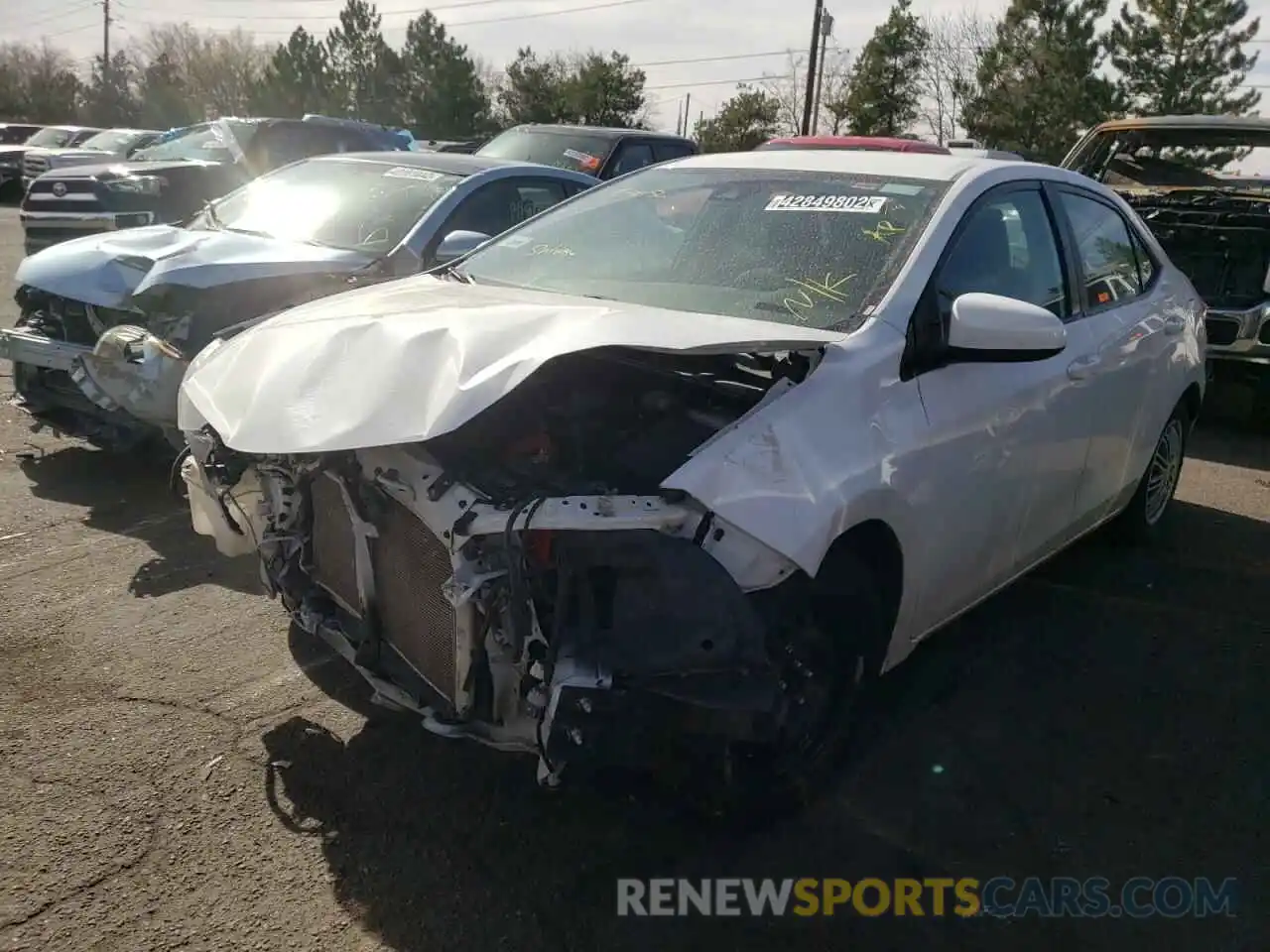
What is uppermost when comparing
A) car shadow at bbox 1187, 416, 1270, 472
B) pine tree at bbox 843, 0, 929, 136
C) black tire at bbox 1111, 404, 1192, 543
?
pine tree at bbox 843, 0, 929, 136

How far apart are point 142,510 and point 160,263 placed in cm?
119

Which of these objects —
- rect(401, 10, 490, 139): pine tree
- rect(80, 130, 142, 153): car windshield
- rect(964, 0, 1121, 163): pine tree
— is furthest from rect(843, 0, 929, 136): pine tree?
rect(80, 130, 142, 153): car windshield

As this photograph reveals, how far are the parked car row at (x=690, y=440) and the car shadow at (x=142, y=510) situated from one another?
0.48 meters

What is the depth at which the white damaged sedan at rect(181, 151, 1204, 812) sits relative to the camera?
2520mm

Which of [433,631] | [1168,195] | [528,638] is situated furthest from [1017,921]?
[1168,195]

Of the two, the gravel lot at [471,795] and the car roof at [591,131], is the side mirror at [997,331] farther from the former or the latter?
the car roof at [591,131]

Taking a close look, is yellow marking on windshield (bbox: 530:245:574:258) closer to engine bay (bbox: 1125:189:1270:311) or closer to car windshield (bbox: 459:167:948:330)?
car windshield (bbox: 459:167:948:330)

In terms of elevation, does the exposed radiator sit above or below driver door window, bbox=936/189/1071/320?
below

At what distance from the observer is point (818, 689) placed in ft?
9.95

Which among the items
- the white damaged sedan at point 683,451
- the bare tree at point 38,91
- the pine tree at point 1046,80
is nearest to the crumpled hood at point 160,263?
the white damaged sedan at point 683,451

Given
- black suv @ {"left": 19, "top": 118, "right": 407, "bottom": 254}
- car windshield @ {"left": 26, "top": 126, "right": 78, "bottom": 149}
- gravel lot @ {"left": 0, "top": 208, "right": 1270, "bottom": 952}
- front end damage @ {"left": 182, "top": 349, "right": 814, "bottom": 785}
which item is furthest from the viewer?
car windshield @ {"left": 26, "top": 126, "right": 78, "bottom": 149}

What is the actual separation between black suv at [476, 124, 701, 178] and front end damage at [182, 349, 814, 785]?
833cm

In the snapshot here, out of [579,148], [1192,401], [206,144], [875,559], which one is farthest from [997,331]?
[206,144]

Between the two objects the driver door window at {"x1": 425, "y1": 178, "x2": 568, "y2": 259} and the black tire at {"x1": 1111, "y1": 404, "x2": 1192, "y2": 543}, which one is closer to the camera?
the black tire at {"x1": 1111, "y1": 404, "x2": 1192, "y2": 543}
